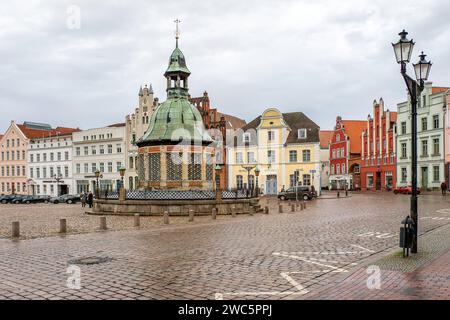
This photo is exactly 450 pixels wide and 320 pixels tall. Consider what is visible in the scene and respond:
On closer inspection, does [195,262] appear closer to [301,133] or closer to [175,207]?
[175,207]

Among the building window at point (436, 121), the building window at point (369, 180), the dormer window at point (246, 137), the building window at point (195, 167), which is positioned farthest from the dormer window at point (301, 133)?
the building window at point (195, 167)

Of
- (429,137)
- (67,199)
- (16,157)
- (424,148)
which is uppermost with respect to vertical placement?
(429,137)

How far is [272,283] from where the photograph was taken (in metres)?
7.80

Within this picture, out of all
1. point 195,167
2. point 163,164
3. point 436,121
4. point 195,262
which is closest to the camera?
point 195,262

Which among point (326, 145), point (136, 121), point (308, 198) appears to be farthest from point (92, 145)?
point (326, 145)

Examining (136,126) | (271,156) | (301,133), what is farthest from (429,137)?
(136,126)

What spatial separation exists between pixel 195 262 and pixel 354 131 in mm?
68032

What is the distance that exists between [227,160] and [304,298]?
54240 mm

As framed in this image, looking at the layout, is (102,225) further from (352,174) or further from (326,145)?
(326,145)

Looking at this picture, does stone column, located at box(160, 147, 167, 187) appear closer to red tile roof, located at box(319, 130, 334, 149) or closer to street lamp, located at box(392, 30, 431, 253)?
street lamp, located at box(392, 30, 431, 253)

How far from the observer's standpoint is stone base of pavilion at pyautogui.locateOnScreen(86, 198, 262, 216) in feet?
83.2

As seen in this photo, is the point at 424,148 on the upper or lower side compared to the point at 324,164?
upper

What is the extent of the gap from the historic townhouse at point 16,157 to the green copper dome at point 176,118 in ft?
166

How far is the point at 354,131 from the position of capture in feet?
241
